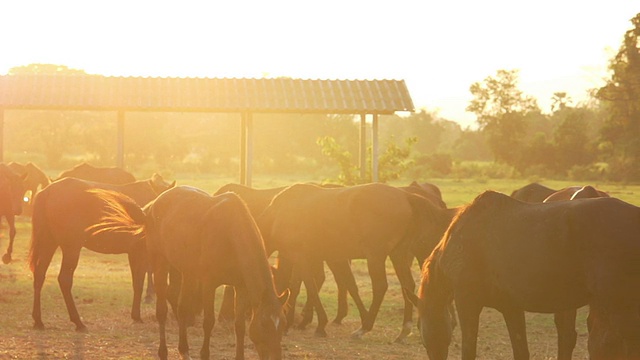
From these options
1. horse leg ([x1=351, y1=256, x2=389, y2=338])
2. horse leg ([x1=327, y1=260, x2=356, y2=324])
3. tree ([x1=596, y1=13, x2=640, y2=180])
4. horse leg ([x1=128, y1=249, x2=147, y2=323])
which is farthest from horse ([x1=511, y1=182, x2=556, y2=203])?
tree ([x1=596, y1=13, x2=640, y2=180])

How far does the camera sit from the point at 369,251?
1241 cm

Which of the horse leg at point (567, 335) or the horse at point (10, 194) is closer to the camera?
the horse leg at point (567, 335)

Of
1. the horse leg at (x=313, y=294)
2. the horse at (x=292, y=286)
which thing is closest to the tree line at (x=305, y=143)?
the horse at (x=292, y=286)

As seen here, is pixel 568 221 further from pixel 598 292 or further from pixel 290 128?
pixel 290 128

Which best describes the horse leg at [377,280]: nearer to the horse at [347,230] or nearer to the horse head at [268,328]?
the horse at [347,230]

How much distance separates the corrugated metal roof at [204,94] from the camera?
78.2ft

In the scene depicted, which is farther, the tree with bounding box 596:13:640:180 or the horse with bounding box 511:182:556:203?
the tree with bounding box 596:13:640:180

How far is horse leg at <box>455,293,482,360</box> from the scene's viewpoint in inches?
313

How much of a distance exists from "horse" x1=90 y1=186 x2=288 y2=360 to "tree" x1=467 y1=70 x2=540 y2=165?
193 ft

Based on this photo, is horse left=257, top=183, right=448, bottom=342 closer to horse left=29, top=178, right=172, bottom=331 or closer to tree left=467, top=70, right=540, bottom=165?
horse left=29, top=178, right=172, bottom=331

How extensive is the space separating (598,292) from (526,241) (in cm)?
79

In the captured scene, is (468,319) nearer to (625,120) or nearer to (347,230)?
(347,230)

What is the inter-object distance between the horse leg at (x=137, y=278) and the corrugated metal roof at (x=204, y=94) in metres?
11.1

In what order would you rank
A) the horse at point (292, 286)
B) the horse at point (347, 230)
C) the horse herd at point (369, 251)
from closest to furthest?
the horse herd at point (369, 251) < the horse at point (292, 286) < the horse at point (347, 230)
